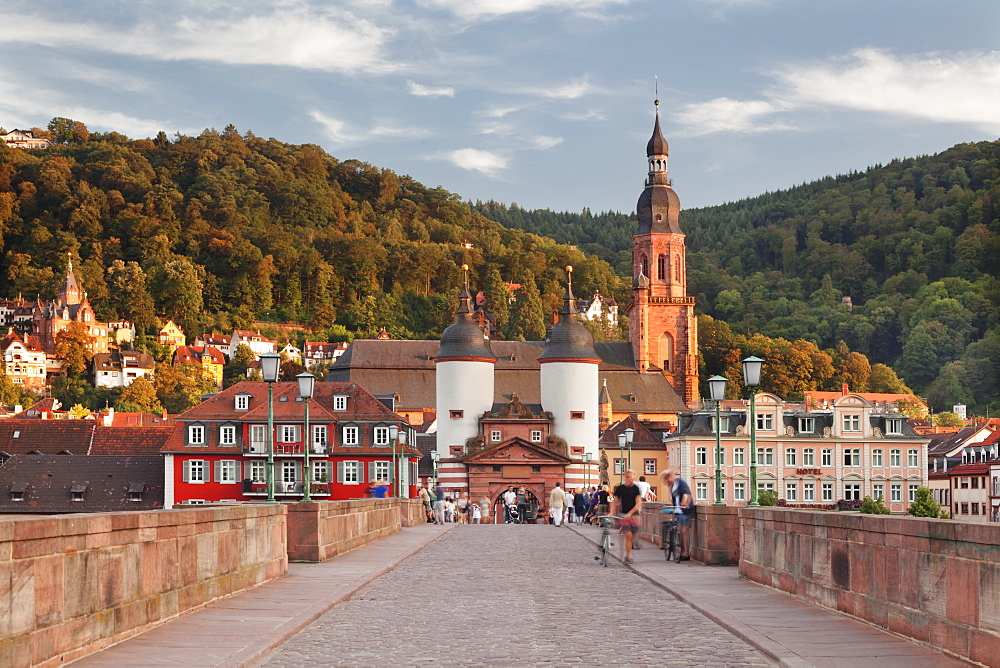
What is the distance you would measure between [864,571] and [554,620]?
10.2 feet

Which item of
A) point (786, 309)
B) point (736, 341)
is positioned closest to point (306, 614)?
point (736, 341)

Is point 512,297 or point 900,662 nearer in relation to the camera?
point 900,662

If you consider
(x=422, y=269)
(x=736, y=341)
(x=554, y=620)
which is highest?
(x=422, y=269)

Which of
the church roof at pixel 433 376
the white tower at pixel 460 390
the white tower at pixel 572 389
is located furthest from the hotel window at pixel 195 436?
the church roof at pixel 433 376

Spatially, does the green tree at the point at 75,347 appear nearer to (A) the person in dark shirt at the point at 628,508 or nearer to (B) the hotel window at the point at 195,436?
(B) the hotel window at the point at 195,436

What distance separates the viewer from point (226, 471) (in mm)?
80812

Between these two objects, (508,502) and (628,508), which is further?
(508,502)

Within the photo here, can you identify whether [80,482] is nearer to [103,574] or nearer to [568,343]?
[568,343]

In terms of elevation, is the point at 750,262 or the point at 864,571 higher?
the point at 750,262

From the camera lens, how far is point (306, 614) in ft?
44.5

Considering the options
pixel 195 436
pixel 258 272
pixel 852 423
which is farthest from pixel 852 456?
pixel 258 272

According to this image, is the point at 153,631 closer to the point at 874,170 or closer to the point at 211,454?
the point at 211,454

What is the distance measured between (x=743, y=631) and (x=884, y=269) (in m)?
174

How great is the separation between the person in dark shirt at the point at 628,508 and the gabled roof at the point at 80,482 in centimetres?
5797
